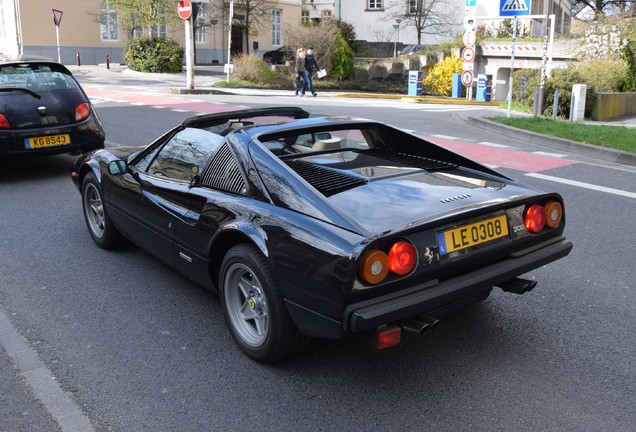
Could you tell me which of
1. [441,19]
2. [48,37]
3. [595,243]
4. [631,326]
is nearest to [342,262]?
[631,326]

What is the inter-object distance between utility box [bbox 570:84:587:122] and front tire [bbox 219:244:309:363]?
13748mm

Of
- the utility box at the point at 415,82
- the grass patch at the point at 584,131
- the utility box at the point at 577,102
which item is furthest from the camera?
the utility box at the point at 415,82

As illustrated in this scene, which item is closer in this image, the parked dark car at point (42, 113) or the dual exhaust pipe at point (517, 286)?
the dual exhaust pipe at point (517, 286)

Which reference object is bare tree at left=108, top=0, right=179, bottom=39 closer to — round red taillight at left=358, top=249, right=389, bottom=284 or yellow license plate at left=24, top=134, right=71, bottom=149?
yellow license plate at left=24, top=134, right=71, bottom=149

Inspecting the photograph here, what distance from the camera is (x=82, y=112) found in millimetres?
8766

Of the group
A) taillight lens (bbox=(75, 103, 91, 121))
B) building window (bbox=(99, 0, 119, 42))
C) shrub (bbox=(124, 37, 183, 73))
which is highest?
building window (bbox=(99, 0, 119, 42))

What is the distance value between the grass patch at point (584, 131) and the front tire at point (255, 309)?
8930 mm

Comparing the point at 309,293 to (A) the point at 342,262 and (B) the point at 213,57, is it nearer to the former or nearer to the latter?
(A) the point at 342,262

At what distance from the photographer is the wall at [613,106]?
53.0ft

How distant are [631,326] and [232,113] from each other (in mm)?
3115

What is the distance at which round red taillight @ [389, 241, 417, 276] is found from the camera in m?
3.11

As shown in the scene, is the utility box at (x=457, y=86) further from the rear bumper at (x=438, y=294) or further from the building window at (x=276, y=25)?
the rear bumper at (x=438, y=294)

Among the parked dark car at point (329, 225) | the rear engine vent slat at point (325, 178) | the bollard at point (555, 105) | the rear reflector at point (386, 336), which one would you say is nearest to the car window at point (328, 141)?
the parked dark car at point (329, 225)

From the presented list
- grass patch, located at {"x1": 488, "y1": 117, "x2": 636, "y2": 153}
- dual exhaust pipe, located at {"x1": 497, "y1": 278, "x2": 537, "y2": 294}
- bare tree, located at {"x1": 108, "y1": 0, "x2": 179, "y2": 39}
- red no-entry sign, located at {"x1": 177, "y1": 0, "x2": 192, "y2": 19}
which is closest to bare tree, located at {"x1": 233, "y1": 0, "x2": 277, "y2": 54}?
bare tree, located at {"x1": 108, "y1": 0, "x2": 179, "y2": 39}
